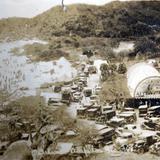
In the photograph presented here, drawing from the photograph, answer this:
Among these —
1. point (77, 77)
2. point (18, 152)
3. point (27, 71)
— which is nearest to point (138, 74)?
point (77, 77)

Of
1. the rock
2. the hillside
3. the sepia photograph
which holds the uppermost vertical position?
the hillside

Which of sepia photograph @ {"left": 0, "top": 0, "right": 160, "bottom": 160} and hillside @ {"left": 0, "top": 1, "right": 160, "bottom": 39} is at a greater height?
hillside @ {"left": 0, "top": 1, "right": 160, "bottom": 39}

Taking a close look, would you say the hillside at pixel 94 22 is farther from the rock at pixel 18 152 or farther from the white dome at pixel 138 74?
the rock at pixel 18 152

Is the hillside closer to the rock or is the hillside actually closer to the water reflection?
the water reflection

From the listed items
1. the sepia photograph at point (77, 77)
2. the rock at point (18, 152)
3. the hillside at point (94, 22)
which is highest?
the hillside at point (94, 22)

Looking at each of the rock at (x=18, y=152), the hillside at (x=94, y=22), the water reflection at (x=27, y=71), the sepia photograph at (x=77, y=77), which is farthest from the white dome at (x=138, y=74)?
the rock at (x=18, y=152)

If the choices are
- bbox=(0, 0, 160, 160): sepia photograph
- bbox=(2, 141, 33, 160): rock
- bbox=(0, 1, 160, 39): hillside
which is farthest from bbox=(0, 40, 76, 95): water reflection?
bbox=(2, 141, 33, 160): rock

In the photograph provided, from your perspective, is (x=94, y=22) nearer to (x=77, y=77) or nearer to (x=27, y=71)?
(x=77, y=77)
